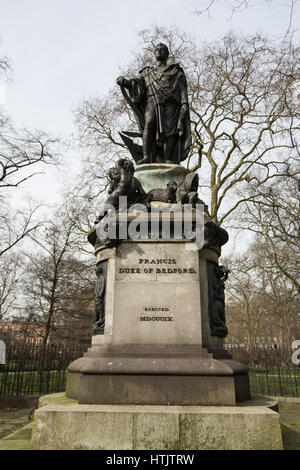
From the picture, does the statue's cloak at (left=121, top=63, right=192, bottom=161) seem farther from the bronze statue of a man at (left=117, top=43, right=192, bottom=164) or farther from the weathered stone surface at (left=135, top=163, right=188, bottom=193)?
the weathered stone surface at (left=135, top=163, right=188, bottom=193)

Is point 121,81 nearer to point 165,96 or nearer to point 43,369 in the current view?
point 165,96

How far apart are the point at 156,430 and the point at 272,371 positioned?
458 inches

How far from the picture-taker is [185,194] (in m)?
6.44

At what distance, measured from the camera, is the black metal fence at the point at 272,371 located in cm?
1305

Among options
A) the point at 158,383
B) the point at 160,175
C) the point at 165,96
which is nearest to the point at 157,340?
the point at 158,383

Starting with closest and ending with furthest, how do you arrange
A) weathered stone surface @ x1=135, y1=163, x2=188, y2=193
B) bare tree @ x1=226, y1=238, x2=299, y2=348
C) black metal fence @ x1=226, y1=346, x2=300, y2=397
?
weathered stone surface @ x1=135, y1=163, x2=188, y2=193 < black metal fence @ x1=226, y1=346, x2=300, y2=397 < bare tree @ x1=226, y1=238, x2=299, y2=348

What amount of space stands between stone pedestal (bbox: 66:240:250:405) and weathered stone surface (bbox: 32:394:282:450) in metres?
0.49

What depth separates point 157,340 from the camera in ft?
17.0

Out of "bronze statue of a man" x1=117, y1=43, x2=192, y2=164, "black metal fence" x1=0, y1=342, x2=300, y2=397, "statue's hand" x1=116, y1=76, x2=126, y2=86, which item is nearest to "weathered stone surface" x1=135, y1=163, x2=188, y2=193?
"bronze statue of a man" x1=117, y1=43, x2=192, y2=164

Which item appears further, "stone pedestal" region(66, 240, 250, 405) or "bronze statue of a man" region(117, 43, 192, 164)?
"bronze statue of a man" region(117, 43, 192, 164)

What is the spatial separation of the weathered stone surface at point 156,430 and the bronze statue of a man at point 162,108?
17.1ft

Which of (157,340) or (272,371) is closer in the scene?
(157,340)

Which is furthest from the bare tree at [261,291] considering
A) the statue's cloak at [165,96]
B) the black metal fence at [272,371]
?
the statue's cloak at [165,96]

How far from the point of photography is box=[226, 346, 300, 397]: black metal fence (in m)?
13.1
